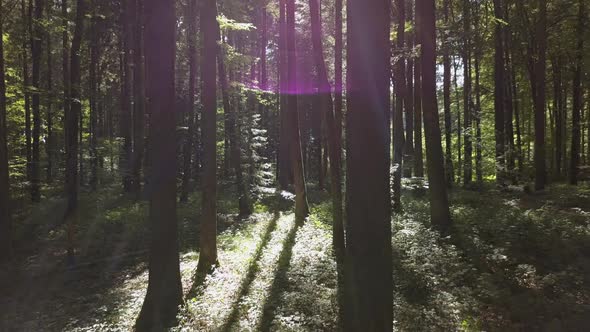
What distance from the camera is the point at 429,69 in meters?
11.3

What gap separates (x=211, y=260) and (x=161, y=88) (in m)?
4.65

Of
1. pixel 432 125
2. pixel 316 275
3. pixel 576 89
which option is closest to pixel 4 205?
pixel 316 275

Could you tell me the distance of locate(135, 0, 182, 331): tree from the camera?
7.27 m

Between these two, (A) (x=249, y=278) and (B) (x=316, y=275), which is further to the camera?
(A) (x=249, y=278)

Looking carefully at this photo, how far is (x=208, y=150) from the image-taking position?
32.7 ft

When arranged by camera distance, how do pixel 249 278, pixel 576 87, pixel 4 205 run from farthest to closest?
1. pixel 576 87
2. pixel 4 205
3. pixel 249 278

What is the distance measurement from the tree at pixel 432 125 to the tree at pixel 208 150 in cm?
579

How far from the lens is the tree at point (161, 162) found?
7273 millimetres

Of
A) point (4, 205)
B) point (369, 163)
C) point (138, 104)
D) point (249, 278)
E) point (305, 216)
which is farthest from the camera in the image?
point (138, 104)

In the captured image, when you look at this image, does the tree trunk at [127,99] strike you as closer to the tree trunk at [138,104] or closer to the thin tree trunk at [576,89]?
the tree trunk at [138,104]

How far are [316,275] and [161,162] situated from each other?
4.01m

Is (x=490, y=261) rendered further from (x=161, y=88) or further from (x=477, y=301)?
(x=161, y=88)

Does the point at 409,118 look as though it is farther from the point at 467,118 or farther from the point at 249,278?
the point at 249,278

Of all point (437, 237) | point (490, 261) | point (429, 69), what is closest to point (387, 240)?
point (490, 261)
